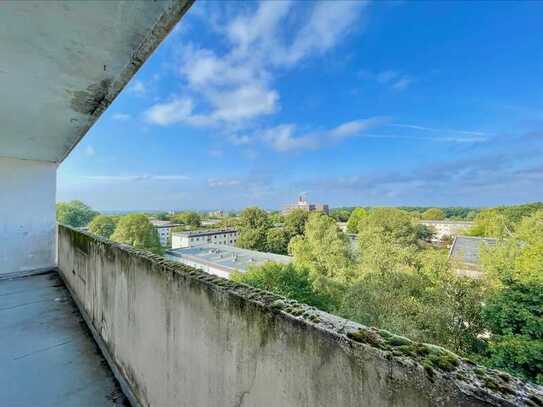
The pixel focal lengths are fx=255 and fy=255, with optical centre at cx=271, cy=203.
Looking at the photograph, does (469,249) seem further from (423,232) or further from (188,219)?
(188,219)

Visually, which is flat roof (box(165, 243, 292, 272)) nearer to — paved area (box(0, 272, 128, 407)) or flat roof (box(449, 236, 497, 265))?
flat roof (box(449, 236, 497, 265))

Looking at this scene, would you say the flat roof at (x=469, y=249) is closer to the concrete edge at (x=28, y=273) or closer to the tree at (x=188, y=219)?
the concrete edge at (x=28, y=273)

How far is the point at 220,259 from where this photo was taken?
59.1ft

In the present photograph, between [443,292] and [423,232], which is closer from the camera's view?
[443,292]

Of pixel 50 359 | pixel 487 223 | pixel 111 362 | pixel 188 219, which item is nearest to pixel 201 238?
pixel 188 219

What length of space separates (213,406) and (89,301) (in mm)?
2519

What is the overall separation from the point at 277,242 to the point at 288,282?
1671 cm

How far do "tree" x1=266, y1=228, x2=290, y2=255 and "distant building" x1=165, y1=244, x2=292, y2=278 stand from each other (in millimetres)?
8495

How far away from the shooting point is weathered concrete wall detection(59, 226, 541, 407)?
1.59 ft

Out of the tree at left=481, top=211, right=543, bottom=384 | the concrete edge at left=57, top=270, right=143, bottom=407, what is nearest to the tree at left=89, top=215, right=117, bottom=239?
the concrete edge at left=57, top=270, right=143, bottom=407

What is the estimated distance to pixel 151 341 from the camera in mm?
1502

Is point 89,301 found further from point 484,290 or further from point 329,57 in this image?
point 329,57

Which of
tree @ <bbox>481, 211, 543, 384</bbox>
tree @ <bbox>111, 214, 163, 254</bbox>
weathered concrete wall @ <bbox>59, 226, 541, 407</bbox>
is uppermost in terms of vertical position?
weathered concrete wall @ <bbox>59, 226, 541, 407</bbox>

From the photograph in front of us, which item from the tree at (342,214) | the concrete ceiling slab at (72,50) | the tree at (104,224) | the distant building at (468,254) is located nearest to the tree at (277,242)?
the tree at (104,224)
